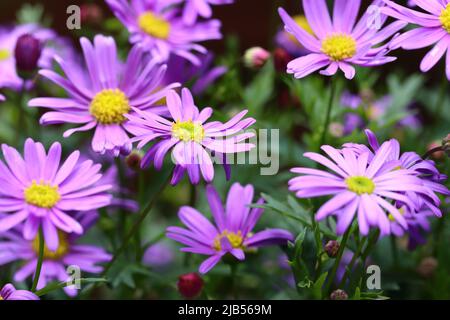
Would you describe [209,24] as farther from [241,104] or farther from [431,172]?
[431,172]

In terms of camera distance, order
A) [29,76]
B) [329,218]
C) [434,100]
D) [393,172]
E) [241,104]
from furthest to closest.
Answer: [434,100] < [241,104] < [29,76] < [329,218] < [393,172]

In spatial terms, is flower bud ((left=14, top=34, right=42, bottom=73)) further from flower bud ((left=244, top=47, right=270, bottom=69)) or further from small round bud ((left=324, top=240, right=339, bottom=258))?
small round bud ((left=324, top=240, right=339, bottom=258))

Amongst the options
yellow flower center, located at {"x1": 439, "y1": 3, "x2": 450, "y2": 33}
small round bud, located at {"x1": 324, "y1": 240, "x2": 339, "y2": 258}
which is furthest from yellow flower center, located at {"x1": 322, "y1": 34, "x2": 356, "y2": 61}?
small round bud, located at {"x1": 324, "y1": 240, "x2": 339, "y2": 258}

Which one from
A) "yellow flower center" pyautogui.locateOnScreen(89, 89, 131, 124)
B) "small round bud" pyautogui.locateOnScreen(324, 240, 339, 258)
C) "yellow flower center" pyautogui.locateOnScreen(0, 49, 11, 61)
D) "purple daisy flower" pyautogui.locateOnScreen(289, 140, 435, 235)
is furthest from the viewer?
"yellow flower center" pyautogui.locateOnScreen(0, 49, 11, 61)

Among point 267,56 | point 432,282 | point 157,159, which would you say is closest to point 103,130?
point 157,159

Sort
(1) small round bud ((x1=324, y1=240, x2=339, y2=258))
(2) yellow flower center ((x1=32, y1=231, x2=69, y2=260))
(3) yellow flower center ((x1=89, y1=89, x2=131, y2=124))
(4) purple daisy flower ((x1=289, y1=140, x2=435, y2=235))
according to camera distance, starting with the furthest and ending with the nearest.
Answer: (2) yellow flower center ((x1=32, y1=231, x2=69, y2=260)) → (3) yellow flower center ((x1=89, y1=89, x2=131, y2=124)) → (1) small round bud ((x1=324, y1=240, x2=339, y2=258)) → (4) purple daisy flower ((x1=289, y1=140, x2=435, y2=235))

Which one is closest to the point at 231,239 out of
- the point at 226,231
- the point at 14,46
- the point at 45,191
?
the point at 226,231

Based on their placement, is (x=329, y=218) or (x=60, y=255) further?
(x=60, y=255)

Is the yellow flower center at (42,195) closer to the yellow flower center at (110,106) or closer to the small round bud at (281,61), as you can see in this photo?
the yellow flower center at (110,106)
